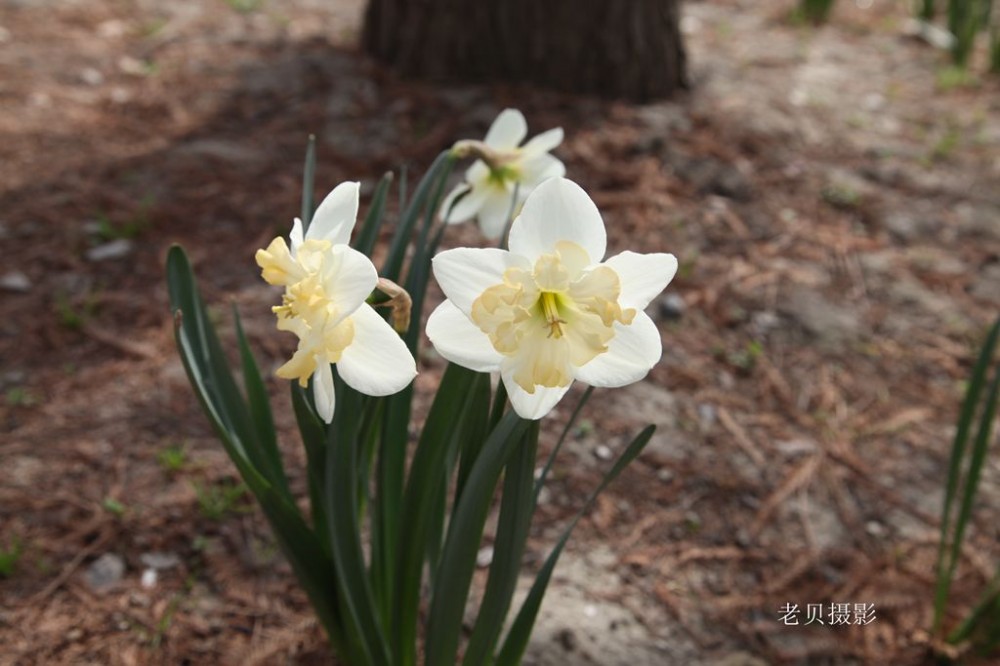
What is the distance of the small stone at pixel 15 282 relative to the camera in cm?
252

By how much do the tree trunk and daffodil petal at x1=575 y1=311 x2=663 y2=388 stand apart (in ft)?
8.57

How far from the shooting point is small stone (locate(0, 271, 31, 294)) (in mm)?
2523

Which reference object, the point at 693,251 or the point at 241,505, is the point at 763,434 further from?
the point at 241,505

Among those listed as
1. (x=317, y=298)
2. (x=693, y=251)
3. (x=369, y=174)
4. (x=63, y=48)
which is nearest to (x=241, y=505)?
(x=317, y=298)

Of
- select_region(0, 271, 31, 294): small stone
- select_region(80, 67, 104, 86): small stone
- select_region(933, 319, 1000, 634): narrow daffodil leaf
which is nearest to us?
select_region(933, 319, 1000, 634): narrow daffodil leaf

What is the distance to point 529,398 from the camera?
3.20ft

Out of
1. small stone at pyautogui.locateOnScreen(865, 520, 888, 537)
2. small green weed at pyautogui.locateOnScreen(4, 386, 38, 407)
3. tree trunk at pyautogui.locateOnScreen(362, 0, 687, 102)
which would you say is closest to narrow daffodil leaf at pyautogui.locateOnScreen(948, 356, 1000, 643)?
small stone at pyautogui.locateOnScreen(865, 520, 888, 537)

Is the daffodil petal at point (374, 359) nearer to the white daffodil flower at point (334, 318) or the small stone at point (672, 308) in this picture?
the white daffodil flower at point (334, 318)

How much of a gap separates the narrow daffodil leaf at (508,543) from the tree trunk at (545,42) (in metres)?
2.58

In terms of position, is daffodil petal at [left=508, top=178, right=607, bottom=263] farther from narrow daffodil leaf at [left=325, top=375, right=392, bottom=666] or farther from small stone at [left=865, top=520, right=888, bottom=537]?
small stone at [left=865, top=520, right=888, bottom=537]

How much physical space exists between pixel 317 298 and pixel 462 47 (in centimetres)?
274

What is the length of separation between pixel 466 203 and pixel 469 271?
0.51m

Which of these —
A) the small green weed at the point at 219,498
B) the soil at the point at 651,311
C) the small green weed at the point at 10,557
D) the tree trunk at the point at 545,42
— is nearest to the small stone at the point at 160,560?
the soil at the point at 651,311

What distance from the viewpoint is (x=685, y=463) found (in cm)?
222
